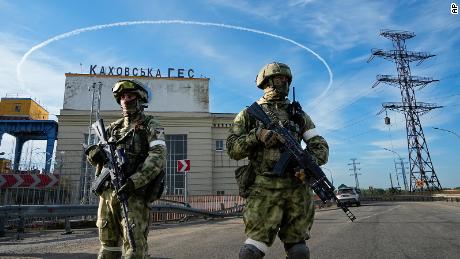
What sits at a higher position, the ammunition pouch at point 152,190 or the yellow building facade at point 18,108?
the yellow building facade at point 18,108

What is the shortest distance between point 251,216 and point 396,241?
545 centimetres

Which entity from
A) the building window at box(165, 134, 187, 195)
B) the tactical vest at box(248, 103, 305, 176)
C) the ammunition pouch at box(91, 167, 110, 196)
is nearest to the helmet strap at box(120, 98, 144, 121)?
the ammunition pouch at box(91, 167, 110, 196)

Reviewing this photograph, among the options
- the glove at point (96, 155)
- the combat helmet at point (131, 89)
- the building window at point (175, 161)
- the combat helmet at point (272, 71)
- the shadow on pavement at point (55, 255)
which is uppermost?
the building window at point (175, 161)

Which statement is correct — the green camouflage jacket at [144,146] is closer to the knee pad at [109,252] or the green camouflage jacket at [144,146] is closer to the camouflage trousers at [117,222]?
the camouflage trousers at [117,222]

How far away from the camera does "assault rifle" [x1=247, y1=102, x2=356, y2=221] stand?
3.20 m

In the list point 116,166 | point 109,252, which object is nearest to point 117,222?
point 109,252

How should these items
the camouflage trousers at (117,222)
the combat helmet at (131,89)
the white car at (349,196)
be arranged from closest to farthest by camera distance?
1. the camouflage trousers at (117,222)
2. the combat helmet at (131,89)
3. the white car at (349,196)

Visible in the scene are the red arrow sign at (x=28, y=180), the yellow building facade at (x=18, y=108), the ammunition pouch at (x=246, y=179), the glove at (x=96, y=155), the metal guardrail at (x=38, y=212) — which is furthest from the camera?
the yellow building facade at (x=18, y=108)

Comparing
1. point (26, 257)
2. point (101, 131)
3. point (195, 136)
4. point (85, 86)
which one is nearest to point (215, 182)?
point (195, 136)

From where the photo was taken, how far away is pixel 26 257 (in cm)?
585

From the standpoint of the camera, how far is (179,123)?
38406mm

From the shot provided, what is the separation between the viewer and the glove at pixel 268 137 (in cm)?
316

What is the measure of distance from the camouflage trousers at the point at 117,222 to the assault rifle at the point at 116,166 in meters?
0.09

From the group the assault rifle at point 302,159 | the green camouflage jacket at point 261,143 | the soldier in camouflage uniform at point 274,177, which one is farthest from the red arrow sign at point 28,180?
the assault rifle at point 302,159
